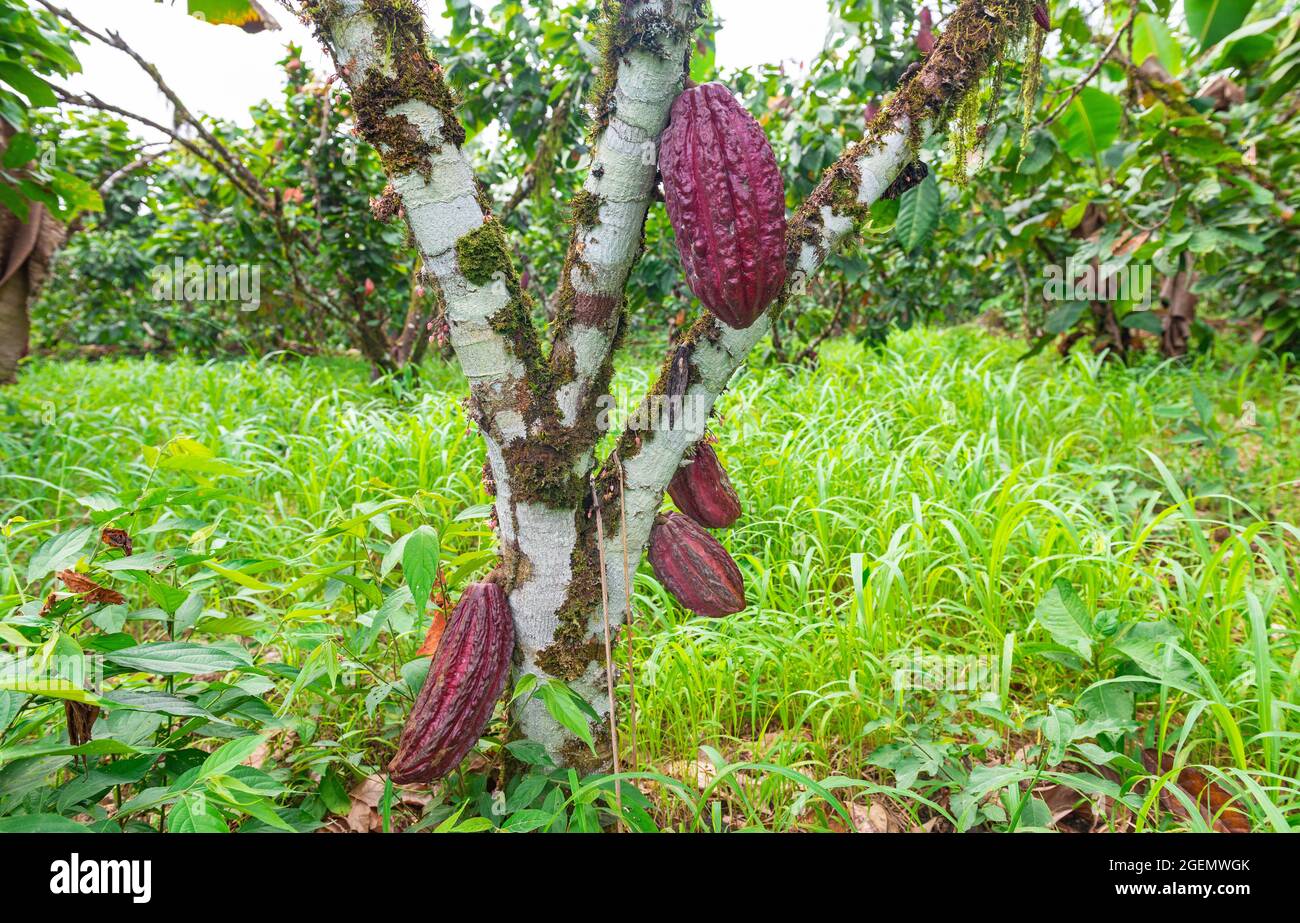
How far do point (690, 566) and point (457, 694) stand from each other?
0.38 meters

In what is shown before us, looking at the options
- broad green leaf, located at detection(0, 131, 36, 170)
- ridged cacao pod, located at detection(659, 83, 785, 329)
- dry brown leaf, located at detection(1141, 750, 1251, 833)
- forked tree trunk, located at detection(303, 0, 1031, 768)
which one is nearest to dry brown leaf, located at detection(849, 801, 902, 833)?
dry brown leaf, located at detection(1141, 750, 1251, 833)

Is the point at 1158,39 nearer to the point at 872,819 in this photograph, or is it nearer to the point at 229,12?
the point at 872,819

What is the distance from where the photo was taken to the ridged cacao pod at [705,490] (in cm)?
116

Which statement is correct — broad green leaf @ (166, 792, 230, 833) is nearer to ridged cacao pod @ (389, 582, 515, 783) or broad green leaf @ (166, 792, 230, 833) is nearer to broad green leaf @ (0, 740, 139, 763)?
broad green leaf @ (0, 740, 139, 763)

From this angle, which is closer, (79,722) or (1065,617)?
(79,722)

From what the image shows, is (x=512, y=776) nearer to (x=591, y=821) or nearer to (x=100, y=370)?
(x=591, y=821)

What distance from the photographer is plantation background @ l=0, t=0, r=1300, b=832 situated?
1082 mm

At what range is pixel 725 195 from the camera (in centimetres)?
88

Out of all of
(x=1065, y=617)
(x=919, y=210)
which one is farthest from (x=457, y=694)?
(x=919, y=210)

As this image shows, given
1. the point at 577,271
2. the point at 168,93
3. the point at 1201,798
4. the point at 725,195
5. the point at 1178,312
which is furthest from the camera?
the point at 1178,312

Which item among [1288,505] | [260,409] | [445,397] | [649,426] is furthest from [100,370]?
[1288,505]

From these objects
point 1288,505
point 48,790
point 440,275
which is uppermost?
point 440,275

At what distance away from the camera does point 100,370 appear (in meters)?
5.11
